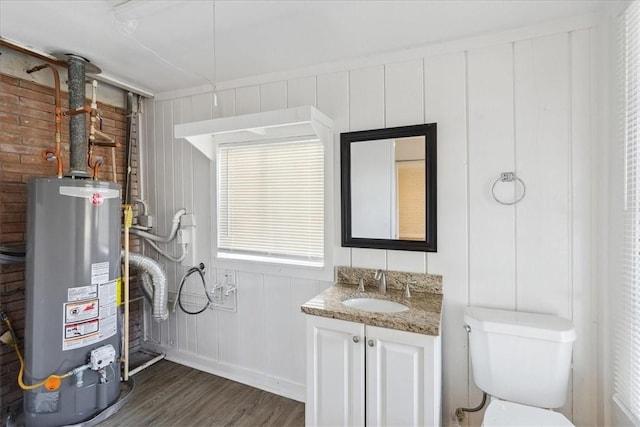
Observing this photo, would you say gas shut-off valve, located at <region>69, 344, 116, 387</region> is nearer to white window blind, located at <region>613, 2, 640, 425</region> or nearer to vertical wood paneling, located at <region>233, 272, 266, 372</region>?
vertical wood paneling, located at <region>233, 272, 266, 372</region>

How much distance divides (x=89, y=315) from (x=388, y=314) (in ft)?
5.94

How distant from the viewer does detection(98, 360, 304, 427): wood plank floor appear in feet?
6.61

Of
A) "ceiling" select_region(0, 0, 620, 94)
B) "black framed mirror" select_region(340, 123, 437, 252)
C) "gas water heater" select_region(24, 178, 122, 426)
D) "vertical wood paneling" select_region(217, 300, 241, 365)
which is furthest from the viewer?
"vertical wood paneling" select_region(217, 300, 241, 365)

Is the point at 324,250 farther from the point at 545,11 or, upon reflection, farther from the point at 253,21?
the point at 545,11

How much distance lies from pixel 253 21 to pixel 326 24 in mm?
398

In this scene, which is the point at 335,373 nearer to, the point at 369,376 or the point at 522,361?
the point at 369,376

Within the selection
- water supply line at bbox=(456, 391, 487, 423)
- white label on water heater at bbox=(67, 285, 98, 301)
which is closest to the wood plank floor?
white label on water heater at bbox=(67, 285, 98, 301)

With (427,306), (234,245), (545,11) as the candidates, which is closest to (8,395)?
(234,245)

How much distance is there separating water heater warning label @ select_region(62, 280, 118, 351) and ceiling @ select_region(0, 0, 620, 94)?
60.0 inches

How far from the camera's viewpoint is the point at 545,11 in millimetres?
1563

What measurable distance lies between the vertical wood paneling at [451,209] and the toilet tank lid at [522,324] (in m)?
0.20

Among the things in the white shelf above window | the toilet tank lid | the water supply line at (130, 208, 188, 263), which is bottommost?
the toilet tank lid

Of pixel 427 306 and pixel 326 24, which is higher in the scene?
pixel 326 24

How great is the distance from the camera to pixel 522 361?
59.8 inches
